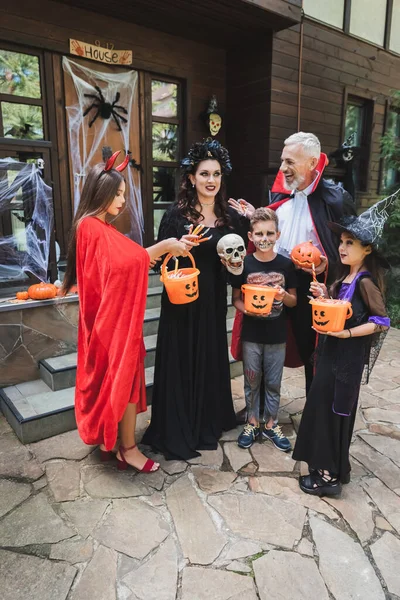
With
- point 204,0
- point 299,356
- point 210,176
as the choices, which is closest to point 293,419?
point 299,356

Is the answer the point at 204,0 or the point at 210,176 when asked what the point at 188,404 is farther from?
the point at 204,0

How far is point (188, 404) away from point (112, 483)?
0.70 metres

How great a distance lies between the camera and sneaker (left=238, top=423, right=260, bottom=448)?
9.79 feet

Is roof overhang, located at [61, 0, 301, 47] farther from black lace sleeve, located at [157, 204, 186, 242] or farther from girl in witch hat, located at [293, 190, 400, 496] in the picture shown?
girl in witch hat, located at [293, 190, 400, 496]

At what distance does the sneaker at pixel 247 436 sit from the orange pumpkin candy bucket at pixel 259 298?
98cm

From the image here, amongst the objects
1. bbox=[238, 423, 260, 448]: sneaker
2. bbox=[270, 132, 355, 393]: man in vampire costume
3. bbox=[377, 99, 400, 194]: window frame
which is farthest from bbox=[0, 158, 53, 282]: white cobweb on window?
bbox=[377, 99, 400, 194]: window frame

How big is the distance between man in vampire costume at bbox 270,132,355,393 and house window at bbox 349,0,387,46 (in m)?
5.66

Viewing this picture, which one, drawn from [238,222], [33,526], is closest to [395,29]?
[238,222]

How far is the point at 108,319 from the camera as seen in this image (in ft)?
7.72

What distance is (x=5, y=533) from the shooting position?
223 centimetres

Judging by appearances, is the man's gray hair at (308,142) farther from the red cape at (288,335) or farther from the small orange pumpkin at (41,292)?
the small orange pumpkin at (41,292)

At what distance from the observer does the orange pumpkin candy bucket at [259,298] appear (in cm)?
251

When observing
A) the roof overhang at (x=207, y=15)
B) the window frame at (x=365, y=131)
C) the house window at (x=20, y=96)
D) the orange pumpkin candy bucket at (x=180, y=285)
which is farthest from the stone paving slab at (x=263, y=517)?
the window frame at (x=365, y=131)

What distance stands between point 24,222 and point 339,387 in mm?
3027
